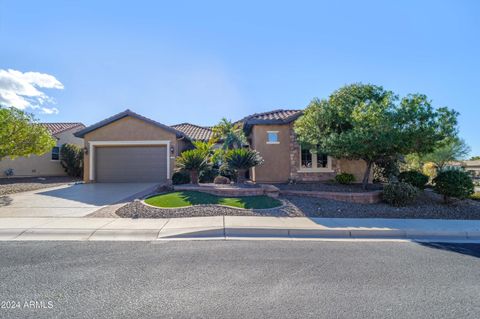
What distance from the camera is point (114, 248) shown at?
195 inches

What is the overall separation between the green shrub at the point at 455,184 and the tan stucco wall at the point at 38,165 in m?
27.2

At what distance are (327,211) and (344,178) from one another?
5777 mm

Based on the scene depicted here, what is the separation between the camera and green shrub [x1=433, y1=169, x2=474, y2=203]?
880 centimetres

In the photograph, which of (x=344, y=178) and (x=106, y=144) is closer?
(x=344, y=178)

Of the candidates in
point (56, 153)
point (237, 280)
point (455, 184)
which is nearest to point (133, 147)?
point (56, 153)

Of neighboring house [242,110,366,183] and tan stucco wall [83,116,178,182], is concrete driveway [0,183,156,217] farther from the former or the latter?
neighboring house [242,110,366,183]

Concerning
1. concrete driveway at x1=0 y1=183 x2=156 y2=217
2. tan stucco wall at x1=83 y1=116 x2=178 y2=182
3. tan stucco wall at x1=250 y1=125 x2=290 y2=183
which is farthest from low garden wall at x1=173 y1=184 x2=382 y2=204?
tan stucco wall at x1=83 y1=116 x2=178 y2=182

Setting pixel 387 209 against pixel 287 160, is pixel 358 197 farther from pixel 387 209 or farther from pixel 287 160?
pixel 287 160

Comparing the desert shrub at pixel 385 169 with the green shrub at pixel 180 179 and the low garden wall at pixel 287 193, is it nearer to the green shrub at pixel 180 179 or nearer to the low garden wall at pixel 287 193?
the low garden wall at pixel 287 193

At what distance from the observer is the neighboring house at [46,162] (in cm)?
1969

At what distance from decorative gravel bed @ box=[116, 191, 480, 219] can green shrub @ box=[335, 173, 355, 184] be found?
3842mm

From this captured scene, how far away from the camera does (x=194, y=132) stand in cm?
2122

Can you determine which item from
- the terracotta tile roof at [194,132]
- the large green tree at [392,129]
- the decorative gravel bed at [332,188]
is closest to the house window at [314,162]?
the decorative gravel bed at [332,188]

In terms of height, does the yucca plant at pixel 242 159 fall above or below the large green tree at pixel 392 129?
below
